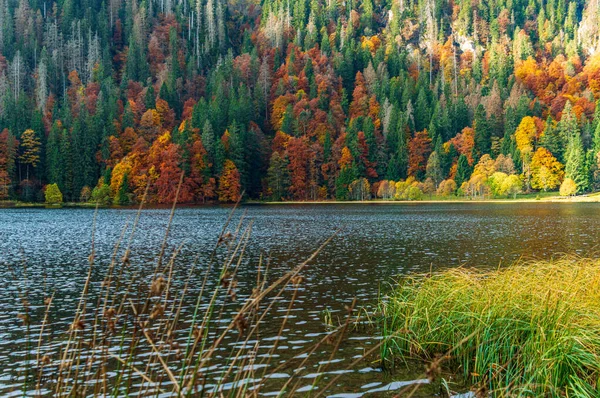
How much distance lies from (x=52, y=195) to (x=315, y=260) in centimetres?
8571

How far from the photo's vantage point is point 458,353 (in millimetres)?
10078

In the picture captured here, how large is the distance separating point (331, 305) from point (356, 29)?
183833 mm

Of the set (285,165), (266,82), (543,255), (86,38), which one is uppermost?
(86,38)

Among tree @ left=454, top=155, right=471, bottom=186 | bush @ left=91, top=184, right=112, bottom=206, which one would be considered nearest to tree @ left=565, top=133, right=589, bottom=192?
tree @ left=454, top=155, right=471, bottom=186

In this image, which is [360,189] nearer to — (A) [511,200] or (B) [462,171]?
(B) [462,171]

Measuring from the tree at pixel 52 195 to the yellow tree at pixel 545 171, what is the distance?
9068 cm

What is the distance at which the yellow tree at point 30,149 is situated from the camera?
357 feet

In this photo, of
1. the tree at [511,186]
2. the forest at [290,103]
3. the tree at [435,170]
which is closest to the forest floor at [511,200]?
the tree at [511,186]

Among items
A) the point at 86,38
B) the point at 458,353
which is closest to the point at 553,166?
the point at 458,353

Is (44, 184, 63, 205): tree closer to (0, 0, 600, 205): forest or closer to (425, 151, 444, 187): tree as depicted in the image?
(0, 0, 600, 205): forest

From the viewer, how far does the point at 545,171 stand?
11306 centimetres

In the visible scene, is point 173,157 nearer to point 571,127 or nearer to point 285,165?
point 285,165

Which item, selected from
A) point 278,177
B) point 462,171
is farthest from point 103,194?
point 462,171

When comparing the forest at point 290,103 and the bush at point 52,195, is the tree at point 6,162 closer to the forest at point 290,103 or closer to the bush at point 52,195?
the forest at point 290,103
